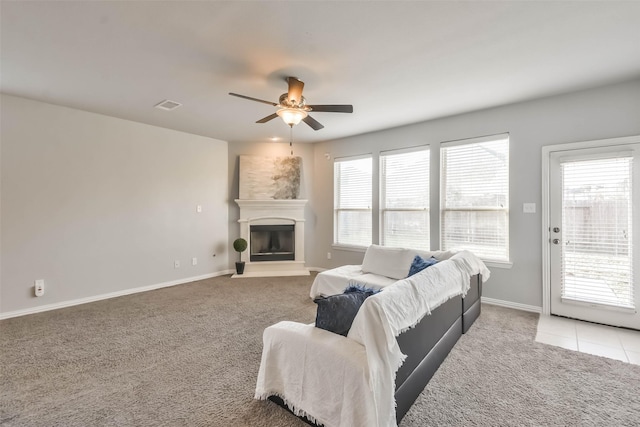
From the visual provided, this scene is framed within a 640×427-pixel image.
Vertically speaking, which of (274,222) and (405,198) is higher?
(405,198)

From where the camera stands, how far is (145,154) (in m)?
4.72

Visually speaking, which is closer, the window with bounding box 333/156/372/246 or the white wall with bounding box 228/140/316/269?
the window with bounding box 333/156/372/246

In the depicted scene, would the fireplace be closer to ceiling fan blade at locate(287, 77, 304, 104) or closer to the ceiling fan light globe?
the ceiling fan light globe

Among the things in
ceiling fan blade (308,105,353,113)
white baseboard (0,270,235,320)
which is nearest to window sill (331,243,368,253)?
white baseboard (0,270,235,320)

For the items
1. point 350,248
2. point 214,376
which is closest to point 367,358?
point 214,376

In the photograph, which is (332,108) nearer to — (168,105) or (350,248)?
(168,105)

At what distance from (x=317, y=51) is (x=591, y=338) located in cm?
392

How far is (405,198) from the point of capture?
4922mm

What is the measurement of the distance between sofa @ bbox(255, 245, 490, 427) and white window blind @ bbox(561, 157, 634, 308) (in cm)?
215

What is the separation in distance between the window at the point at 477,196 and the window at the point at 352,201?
4.65 ft

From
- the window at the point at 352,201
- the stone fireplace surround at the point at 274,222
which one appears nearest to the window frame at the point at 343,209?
the window at the point at 352,201

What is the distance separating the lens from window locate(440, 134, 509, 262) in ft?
12.9

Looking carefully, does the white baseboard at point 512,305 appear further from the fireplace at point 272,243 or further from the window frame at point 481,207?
the fireplace at point 272,243

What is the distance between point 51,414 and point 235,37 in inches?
116
